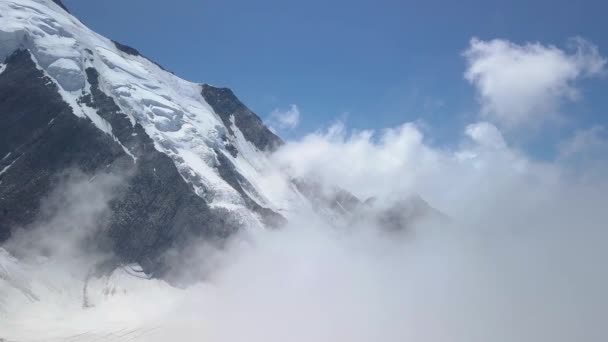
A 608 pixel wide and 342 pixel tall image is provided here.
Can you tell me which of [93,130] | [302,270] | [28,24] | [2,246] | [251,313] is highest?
[28,24]

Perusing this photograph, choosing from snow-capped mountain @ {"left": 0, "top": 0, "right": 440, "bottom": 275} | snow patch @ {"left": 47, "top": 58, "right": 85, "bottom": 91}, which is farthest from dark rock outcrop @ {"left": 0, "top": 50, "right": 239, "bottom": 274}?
snow patch @ {"left": 47, "top": 58, "right": 85, "bottom": 91}

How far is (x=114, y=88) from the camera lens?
177375mm

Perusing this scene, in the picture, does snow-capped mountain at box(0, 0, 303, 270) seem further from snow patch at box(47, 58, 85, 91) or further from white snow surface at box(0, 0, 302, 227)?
white snow surface at box(0, 0, 302, 227)

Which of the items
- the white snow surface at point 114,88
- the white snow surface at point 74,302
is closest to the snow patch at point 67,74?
the white snow surface at point 114,88

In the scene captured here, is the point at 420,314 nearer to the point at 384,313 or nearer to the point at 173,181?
the point at 384,313

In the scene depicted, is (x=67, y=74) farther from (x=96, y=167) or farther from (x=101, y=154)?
(x=96, y=167)

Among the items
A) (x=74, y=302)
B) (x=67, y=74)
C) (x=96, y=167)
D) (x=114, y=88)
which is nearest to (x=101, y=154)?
(x=96, y=167)

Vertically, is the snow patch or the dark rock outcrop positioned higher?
the snow patch

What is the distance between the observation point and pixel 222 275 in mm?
150125

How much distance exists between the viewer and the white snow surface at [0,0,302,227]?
509ft

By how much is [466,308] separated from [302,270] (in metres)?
54.5

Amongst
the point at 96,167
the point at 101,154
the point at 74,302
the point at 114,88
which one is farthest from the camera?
the point at 114,88

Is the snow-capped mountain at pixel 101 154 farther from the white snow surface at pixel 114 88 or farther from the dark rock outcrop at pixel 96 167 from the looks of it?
the white snow surface at pixel 114 88

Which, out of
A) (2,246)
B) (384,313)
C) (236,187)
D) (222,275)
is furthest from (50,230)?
(384,313)
